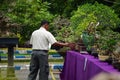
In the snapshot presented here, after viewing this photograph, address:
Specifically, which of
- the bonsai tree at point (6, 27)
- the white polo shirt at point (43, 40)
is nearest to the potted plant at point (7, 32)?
the bonsai tree at point (6, 27)

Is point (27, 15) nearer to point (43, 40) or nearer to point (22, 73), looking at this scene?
point (22, 73)

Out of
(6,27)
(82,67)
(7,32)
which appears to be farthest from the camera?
A: (6,27)

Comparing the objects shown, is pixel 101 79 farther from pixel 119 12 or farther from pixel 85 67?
pixel 119 12

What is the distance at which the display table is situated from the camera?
6112 mm

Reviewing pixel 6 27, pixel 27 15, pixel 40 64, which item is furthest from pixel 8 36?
pixel 27 15

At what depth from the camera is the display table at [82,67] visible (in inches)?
241

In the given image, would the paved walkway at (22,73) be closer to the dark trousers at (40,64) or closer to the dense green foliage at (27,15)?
the dark trousers at (40,64)

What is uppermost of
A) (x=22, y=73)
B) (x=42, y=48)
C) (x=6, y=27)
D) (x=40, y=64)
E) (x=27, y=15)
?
(x=27, y=15)

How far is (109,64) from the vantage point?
21.3 feet

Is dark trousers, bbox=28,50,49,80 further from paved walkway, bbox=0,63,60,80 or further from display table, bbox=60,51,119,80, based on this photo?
paved walkway, bbox=0,63,60,80

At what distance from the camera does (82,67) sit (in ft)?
25.6

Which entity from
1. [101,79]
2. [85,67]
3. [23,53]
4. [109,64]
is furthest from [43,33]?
[23,53]

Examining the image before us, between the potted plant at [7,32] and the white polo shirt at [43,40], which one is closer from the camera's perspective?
the white polo shirt at [43,40]

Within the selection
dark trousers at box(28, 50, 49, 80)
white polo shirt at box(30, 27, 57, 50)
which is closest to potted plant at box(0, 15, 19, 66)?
dark trousers at box(28, 50, 49, 80)
